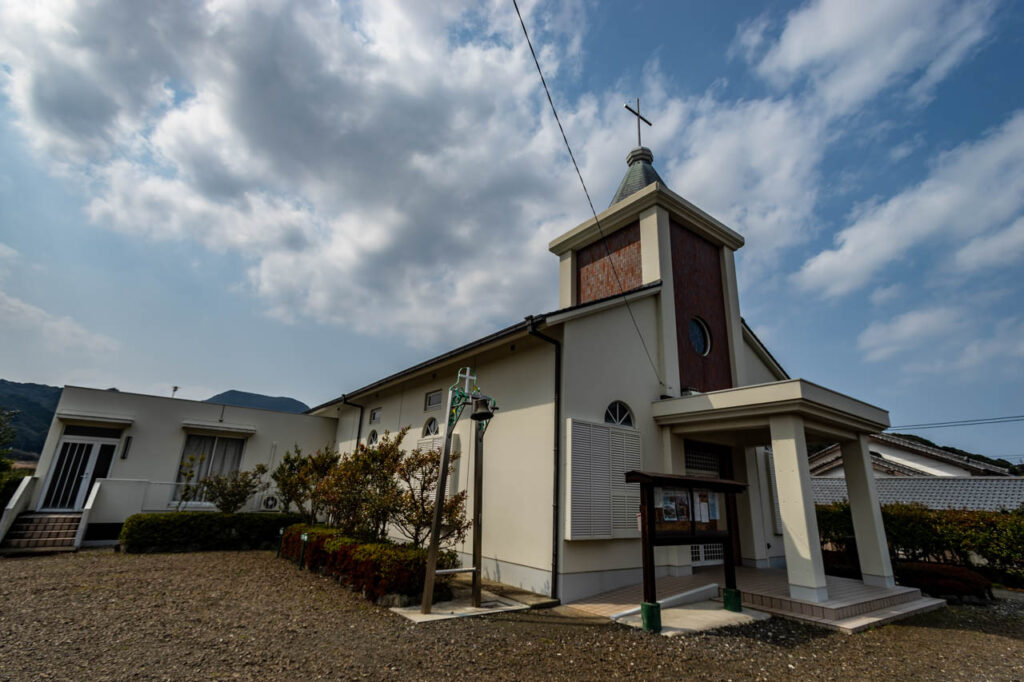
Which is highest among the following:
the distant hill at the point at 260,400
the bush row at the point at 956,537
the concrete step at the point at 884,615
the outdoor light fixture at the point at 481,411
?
the distant hill at the point at 260,400

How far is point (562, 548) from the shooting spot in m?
7.25

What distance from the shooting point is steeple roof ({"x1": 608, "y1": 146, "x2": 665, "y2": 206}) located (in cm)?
1349

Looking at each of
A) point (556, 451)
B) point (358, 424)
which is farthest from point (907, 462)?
point (358, 424)

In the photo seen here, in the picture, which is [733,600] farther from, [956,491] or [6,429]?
[6,429]

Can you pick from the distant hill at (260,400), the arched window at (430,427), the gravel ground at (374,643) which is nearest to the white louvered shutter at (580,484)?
the gravel ground at (374,643)

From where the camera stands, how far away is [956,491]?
13281 mm

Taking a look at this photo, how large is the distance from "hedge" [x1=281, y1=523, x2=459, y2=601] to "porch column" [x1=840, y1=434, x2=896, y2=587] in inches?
303

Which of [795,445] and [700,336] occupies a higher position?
[700,336]

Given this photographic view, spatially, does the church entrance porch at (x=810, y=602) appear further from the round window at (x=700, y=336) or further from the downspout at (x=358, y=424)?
the downspout at (x=358, y=424)

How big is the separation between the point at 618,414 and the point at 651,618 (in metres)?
3.68

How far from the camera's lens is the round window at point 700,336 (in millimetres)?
11375

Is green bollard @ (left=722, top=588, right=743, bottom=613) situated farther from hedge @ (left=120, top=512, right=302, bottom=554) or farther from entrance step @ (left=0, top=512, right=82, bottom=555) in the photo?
entrance step @ (left=0, top=512, right=82, bottom=555)

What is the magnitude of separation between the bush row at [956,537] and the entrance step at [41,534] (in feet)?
60.4

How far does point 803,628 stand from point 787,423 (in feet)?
9.65
